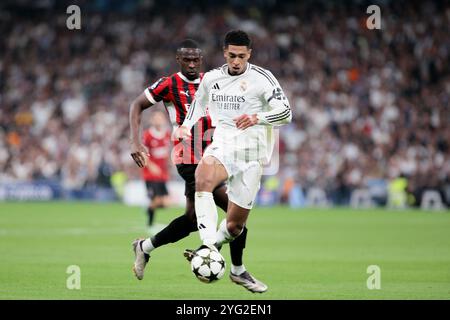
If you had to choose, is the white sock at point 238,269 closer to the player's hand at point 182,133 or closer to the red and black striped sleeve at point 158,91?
the player's hand at point 182,133

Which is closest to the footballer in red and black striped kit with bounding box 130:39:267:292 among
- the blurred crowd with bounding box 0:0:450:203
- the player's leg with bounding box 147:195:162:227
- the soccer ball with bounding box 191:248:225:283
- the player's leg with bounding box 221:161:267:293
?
the player's leg with bounding box 221:161:267:293

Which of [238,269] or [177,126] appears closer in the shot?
[238,269]

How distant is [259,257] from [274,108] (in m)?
4.83

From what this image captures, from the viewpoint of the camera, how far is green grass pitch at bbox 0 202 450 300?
373 inches

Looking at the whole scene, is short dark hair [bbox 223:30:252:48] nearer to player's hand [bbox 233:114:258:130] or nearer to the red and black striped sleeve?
player's hand [bbox 233:114:258:130]

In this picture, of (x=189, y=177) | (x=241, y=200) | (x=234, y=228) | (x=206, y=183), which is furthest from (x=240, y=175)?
(x=189, y=177)

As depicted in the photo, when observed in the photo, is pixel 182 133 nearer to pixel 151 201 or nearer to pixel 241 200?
pixel 241 200

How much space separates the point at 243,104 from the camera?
9352 mm

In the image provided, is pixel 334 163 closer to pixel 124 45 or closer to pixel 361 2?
pixel 361 2

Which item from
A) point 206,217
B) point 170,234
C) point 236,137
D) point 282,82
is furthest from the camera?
point 282,82

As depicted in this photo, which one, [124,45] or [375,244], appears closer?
[375,244]
